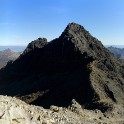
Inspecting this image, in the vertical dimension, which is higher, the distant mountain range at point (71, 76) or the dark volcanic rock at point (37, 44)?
the dark volcanic rock at point (37, 44)

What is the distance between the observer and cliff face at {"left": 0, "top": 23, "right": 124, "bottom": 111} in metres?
56.7

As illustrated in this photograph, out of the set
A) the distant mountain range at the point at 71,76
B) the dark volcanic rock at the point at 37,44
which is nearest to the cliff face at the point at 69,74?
the distant mountain range at the point at 71,76

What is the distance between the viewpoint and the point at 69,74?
6588cm

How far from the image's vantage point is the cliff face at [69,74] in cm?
5666

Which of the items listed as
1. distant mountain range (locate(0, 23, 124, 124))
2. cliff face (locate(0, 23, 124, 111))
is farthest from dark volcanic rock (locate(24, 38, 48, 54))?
cliff face (locate(0, 23, 124, 111))

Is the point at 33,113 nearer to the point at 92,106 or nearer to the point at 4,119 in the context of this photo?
the point at 4,119

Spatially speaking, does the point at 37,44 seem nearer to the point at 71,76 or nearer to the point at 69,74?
the point at 69,74

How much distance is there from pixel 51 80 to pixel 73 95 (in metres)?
10.8

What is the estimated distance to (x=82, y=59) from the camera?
67.9m

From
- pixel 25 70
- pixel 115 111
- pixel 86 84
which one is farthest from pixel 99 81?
pixel 25 70

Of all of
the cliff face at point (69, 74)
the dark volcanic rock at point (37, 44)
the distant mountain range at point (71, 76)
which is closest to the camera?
the distant mountain range at point (71, 76)

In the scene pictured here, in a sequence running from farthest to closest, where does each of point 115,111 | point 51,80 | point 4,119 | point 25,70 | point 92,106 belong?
point 25,70 → point 51,80 → point 92,106 → point 115,111 → point 4,119

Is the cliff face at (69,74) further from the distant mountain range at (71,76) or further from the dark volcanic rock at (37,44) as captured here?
the dark volcanic rock at (37,44)

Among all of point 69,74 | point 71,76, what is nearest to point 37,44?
point 69,74
